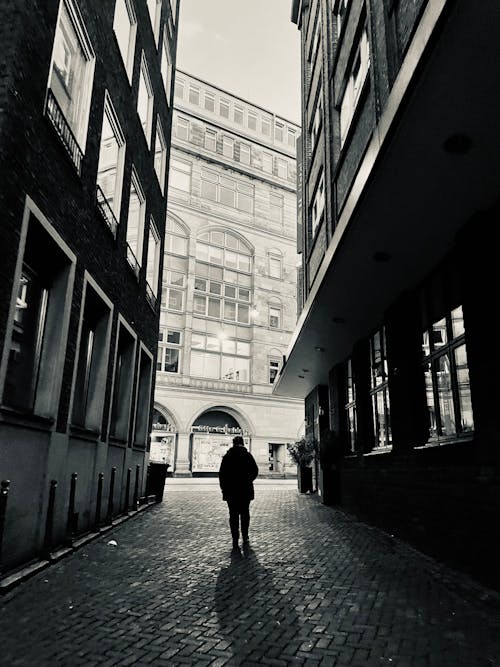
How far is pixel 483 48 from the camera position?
3.89 meters

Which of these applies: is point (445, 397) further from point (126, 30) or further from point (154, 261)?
point (154, 261)

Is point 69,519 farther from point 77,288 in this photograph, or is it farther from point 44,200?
point 44,200

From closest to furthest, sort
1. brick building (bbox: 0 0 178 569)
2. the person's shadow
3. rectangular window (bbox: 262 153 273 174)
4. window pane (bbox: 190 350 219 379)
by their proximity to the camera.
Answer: the person's shadow, brick building (bbox: 0 0 178 569), window pane (bbox: 190 350 219 379), rectangular window (bbox: 262 153 273 174)

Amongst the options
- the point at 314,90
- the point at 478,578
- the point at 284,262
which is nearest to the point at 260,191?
the point at 284,262

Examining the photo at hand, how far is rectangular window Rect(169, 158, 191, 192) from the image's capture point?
40225 millimetres

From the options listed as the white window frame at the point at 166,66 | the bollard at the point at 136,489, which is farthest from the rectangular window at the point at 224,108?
the bollard at the point at 136,489

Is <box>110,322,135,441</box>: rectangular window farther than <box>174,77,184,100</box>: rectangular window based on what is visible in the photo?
No

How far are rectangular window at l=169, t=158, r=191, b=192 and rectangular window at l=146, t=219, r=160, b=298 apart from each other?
82.9 feet

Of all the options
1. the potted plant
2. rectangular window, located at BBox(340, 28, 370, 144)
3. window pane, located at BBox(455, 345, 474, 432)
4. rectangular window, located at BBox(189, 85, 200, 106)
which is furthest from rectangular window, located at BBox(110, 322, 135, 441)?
rectangular window, located at BBox(189, 85, 200, 106)

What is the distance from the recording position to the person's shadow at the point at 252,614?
12.2 ft

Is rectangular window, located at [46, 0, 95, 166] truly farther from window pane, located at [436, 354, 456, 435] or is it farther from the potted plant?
the potted plant

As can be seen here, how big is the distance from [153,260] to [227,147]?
1197 inches

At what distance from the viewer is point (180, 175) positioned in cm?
4059

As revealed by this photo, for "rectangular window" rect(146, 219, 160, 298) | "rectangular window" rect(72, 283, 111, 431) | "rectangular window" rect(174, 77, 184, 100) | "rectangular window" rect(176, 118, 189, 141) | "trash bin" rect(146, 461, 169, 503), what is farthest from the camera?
"rectangular window" rect(174, 77, 184, 100)
